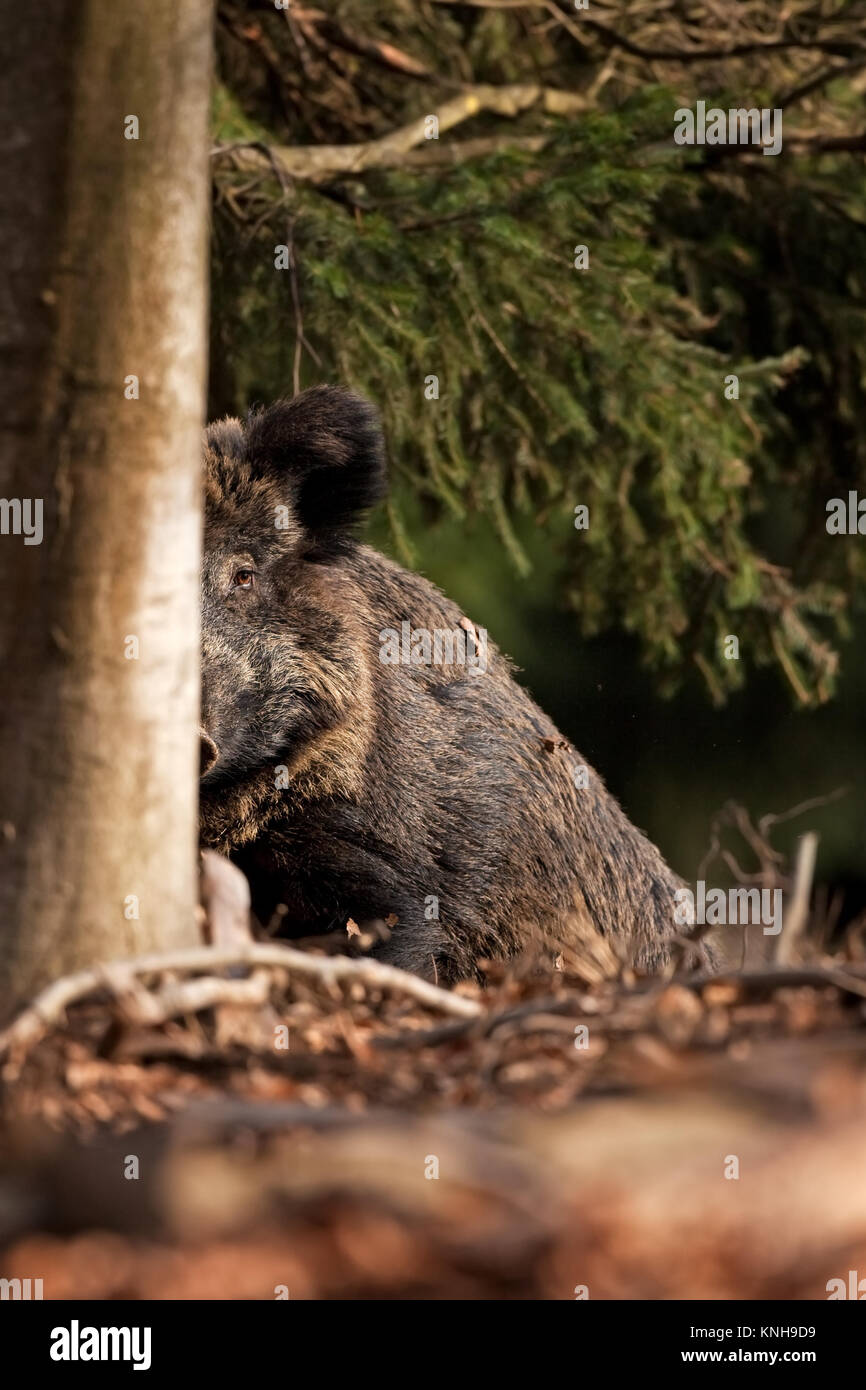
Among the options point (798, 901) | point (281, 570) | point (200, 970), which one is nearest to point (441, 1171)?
point (200, 970)

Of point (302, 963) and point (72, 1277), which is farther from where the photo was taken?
point (302, 963)

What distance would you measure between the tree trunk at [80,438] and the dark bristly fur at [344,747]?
2.54 metres

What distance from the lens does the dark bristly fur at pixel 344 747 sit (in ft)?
18.9

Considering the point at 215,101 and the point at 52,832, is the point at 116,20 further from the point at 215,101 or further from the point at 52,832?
the point at 215,101

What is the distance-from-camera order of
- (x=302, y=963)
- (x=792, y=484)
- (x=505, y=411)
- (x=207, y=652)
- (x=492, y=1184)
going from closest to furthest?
(x=492, y=1184) → (x=302, y=963) → (x=207, y=652) → (x=505, y=411) → (x=792, y=484)

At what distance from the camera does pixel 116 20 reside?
3.03m

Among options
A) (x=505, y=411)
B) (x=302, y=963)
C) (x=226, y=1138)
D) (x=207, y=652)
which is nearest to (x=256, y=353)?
(x=505, y=411)

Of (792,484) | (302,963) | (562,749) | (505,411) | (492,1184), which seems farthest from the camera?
(792,484)

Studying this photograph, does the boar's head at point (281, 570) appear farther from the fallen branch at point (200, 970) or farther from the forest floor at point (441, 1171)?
the forest floor at point (441, 1171)

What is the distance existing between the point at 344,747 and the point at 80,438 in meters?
3.01

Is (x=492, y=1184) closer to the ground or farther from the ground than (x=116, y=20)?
closer to the ground

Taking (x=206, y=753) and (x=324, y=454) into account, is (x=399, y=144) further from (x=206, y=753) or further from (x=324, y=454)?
(x=206, y=753)

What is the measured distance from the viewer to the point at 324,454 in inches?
228

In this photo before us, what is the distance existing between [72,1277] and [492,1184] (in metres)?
0.61
